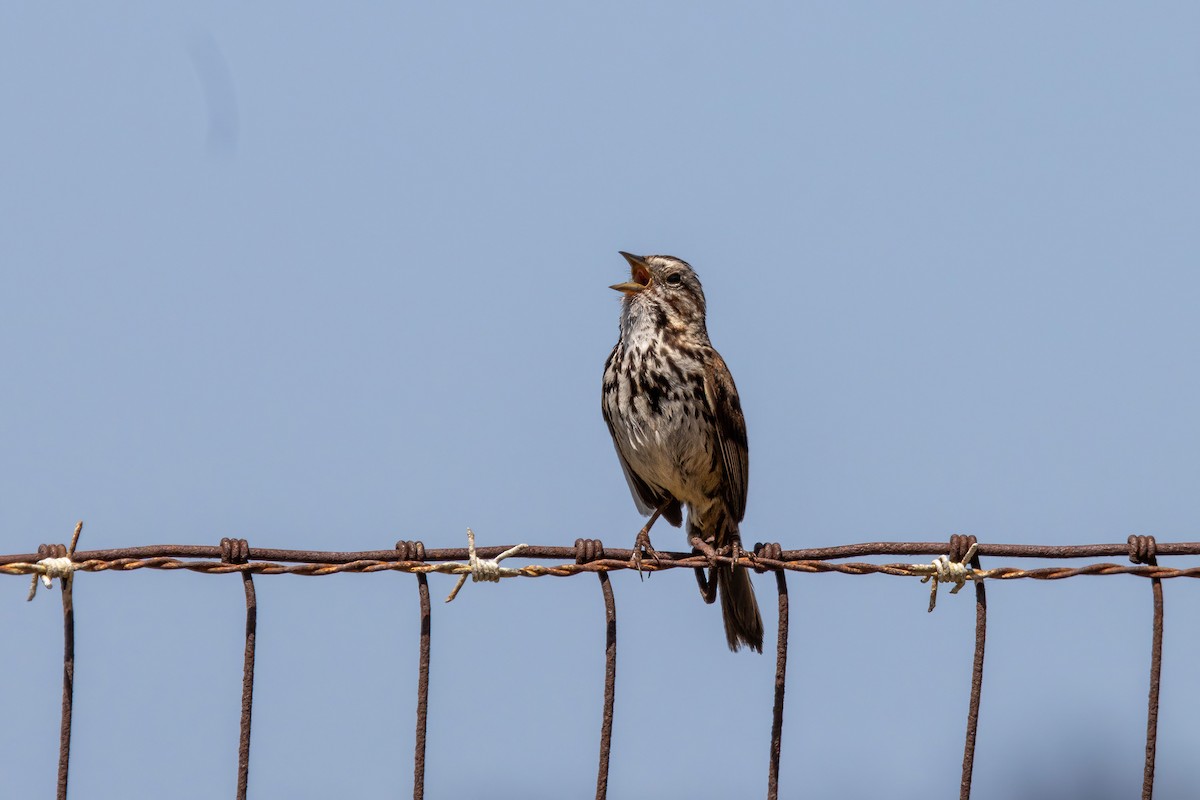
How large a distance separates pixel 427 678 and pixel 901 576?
3.99ft

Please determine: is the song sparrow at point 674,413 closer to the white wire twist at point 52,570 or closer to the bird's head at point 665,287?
the bird's head at point 665,287

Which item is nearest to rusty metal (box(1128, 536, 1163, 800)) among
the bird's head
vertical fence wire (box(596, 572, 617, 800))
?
vertical fence wire (box(596, 572, 617, 800))

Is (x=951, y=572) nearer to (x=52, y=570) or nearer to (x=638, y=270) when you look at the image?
(x=52, y=570)

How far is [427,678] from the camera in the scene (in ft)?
12.4

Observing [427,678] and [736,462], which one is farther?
[736,462]

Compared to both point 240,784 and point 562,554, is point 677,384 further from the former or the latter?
point 240,784

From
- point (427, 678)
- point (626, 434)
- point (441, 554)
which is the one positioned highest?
point (626, 434)

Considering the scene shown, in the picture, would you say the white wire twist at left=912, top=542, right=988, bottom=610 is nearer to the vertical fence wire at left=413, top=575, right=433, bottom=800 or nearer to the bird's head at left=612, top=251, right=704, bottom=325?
the vertical fence wire at left=413, top=575, right=433, bottom=800

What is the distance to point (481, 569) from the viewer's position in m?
4.09

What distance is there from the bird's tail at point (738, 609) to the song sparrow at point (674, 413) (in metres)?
0.43

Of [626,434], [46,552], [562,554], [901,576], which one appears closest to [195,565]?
[46,552]

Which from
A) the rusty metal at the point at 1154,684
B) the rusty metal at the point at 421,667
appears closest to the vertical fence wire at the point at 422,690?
the rusty metal at the point at 421,667

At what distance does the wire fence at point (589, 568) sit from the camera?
370cm

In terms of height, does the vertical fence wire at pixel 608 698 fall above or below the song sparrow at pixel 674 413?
below
